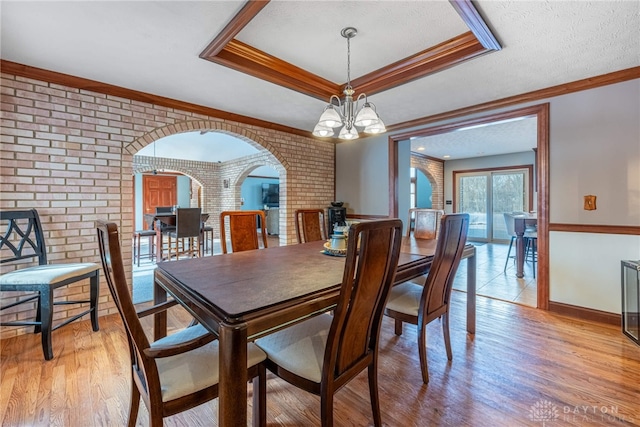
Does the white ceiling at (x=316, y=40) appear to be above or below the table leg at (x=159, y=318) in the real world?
above

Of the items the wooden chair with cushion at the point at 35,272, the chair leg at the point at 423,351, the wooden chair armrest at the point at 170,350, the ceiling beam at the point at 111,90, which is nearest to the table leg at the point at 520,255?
the chair leg at the point at 423,351

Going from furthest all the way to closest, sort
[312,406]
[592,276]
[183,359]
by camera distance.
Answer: [592,276] < [312,406] < [183,359]

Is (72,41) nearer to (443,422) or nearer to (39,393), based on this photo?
(39,393)

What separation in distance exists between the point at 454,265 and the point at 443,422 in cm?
88

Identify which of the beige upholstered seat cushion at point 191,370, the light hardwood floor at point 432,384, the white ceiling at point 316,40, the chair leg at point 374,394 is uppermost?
the white ceiling at point 316,40

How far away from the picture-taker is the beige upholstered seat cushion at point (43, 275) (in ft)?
6.33

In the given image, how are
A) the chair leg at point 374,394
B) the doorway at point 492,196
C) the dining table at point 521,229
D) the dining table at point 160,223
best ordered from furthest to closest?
the doorway at point 492,196 → the dining table at point 160,223 → the dining table at point 521,229 → the chair leg at point 374,394

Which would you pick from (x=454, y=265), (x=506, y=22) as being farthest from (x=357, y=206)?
(x=506, y=22)

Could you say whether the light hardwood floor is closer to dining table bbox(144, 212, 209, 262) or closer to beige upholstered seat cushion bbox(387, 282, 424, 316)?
beige upholstered seat cushion bbox(387, 282, 424, 316)

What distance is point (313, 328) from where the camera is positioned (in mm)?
1416

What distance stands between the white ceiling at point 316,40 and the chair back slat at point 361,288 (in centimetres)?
140

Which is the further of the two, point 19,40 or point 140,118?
point 140,118

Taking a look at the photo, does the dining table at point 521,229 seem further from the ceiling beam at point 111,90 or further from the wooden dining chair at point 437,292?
the ceiling beam at point 111,90

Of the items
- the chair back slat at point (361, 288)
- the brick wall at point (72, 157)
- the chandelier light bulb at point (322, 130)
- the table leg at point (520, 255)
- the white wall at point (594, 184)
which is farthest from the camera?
the table leg at point (520, 255)
